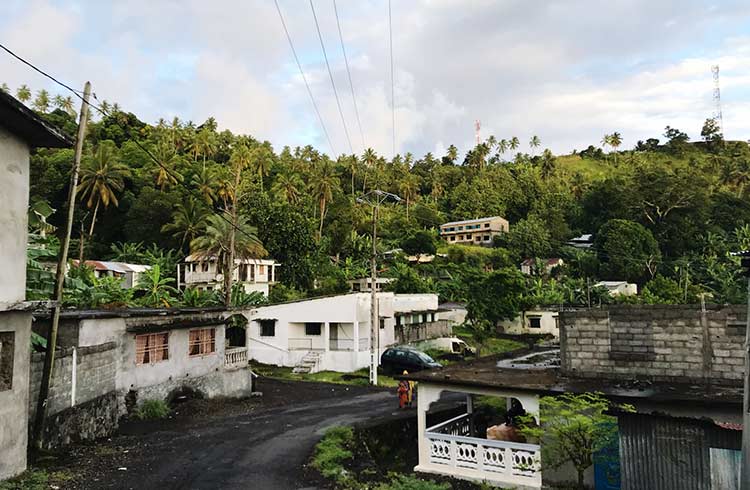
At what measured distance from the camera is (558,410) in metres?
14.0

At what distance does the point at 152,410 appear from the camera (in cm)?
2106

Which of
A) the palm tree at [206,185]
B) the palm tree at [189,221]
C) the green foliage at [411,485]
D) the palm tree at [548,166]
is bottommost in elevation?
the green foliage at [411,485]

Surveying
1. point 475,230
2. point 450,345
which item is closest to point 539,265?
point 475,230

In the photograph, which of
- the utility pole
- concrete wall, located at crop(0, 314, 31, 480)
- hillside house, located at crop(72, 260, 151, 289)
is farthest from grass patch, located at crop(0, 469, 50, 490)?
hillside house, located at crop(72, 260, 151, 289)

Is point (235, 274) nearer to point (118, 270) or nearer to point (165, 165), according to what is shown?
point (118, 270)

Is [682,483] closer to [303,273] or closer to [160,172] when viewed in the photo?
[303,273]

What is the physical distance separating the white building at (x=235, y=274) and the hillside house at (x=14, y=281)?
40870 mm

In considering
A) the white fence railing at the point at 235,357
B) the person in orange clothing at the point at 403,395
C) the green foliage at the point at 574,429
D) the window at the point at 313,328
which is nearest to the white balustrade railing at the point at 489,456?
the green foliage at the point at 574,429

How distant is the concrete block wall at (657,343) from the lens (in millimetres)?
14539

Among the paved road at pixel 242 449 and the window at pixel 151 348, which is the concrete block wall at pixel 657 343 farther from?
the window at pixel 151 348

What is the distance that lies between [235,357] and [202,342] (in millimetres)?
2333

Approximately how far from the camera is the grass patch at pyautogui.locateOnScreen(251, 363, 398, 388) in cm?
3203

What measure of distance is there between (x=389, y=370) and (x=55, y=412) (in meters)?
21.3

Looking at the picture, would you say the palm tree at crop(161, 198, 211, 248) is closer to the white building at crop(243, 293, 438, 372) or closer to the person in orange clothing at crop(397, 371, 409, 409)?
the white building at crop(243, 293, 438, 372)
